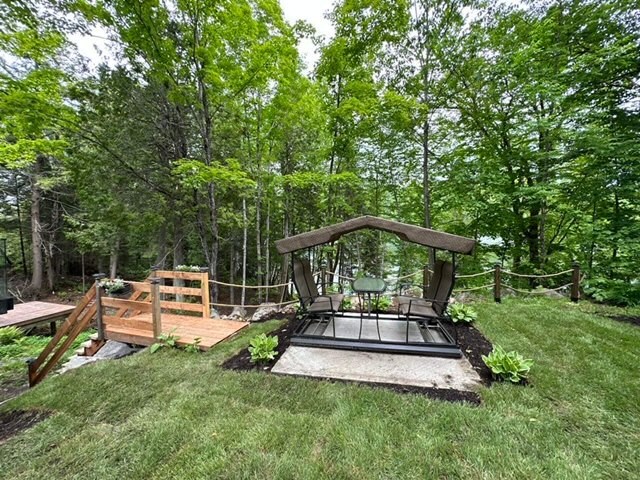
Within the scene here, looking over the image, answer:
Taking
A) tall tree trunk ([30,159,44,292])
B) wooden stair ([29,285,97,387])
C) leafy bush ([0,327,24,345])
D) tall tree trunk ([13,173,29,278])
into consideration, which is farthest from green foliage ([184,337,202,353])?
tall tree trunk ([13,173,29,278])

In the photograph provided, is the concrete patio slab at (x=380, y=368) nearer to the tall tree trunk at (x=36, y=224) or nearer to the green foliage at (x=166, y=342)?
the green foliage at (x=166, y=342)

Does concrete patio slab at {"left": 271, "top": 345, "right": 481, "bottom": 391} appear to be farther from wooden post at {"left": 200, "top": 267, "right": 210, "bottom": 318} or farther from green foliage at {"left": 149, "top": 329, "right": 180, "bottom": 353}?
wooden post at {"left": 200, "top": 267, "right": 210, "bottom": 318}

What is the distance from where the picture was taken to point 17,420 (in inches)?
112

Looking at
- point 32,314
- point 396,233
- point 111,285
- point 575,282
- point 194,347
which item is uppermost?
point 396,233

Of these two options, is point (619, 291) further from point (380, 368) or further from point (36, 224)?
point (36, 224)

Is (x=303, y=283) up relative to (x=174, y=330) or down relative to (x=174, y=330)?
up

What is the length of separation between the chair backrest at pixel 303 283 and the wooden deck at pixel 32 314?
802cm

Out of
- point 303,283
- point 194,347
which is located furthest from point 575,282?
point 194,347

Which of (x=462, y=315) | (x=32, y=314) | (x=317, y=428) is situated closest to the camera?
(x=317, y=428)

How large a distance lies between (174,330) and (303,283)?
237cm

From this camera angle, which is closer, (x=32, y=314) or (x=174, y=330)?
(x=174, y=330)

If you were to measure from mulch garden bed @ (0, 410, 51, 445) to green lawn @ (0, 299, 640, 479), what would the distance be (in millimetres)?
96

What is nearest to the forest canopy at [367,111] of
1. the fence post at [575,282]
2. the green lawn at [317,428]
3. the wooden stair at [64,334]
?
the fence post at [575,282]

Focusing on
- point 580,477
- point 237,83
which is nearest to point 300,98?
point 237,83
